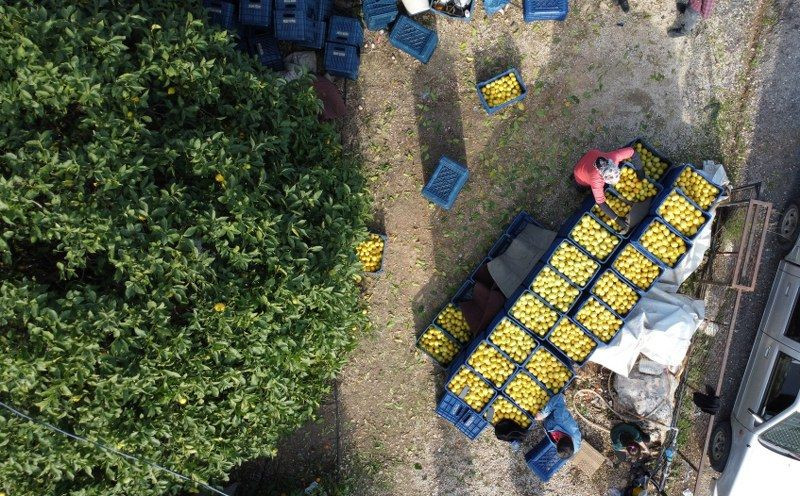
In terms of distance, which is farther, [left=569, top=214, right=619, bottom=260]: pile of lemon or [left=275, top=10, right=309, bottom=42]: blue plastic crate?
[left=275, top=10, right=309, bottom=42]: blue plastic crate

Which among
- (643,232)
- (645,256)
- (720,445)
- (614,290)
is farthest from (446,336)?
(720,445)

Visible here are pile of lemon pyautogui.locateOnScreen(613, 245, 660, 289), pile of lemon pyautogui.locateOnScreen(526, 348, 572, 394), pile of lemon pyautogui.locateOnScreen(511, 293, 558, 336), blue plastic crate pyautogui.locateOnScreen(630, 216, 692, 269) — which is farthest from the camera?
pile of lemon pyautogui.locateOnScreen(526, 348, 572, 394)

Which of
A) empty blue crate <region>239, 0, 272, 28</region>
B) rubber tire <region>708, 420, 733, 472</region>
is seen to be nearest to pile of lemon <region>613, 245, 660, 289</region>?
rubber tire <region>708, 420, 733, 472</region>

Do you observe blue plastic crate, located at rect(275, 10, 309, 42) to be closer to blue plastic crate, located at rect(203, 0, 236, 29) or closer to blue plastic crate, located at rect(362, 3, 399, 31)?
blue plastic crate, located at rect(203, 0, 236, 29)

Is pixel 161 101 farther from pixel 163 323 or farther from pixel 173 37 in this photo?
pixel 163 323

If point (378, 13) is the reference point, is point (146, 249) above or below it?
below

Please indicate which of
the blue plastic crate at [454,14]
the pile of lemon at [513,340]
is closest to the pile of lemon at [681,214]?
the pile of lemon at [513,340]

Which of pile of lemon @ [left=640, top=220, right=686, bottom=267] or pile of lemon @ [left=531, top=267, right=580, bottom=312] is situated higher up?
pile of lemon @ [left=640, top=220, right=686, bottom=267]

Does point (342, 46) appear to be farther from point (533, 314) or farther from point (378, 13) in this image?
point (533, 314)

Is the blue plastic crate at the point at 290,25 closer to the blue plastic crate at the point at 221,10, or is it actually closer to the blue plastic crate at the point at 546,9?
the blue plastic crate at the point at 221,10
